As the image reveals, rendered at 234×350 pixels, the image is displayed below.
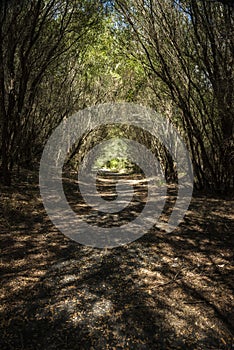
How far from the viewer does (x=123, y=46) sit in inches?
372

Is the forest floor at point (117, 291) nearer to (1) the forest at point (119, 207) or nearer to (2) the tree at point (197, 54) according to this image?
(1) the forest at point (119, 207)

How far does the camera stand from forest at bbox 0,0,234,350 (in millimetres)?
2764

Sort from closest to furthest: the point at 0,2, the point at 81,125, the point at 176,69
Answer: the point at 0,2, the point at 176,69, the point at 81,125

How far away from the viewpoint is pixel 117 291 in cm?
331

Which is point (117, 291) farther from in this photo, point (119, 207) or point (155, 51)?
→ point (155, 51)

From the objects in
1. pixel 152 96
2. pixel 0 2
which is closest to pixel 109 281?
pixel 0 2

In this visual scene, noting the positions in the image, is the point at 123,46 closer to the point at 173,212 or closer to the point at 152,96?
the point at 152,96

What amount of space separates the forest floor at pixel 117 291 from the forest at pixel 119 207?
2 cm

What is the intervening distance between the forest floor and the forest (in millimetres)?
16

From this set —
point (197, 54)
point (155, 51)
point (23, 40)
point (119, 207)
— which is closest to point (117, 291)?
point (119, 207)

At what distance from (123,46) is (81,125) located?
6545 millimetres

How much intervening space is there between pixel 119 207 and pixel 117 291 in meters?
4.15

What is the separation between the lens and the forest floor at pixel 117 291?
2.54m

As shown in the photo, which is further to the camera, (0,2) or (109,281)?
(0,2)
